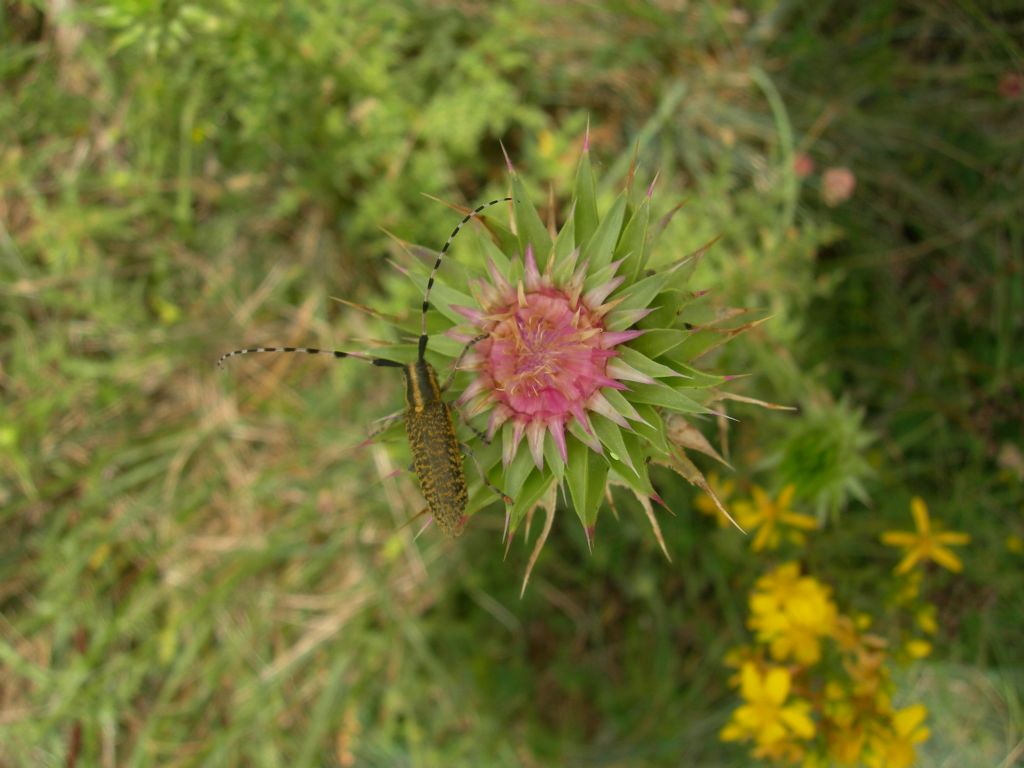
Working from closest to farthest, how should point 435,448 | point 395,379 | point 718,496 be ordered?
point 435,448, point 718,496, point 395,379

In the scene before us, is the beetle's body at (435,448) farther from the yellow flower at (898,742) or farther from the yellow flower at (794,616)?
the yellow flower at (898,742)

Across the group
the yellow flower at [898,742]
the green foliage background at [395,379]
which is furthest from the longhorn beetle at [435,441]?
the yellow flower at [898,742]

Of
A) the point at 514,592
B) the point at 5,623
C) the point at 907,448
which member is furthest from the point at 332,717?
the point at 907,448

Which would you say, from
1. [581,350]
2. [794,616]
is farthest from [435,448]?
[794,616]

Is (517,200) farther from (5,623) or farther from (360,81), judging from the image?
(5,623)

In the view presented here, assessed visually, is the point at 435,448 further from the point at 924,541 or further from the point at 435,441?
the point at 924,541

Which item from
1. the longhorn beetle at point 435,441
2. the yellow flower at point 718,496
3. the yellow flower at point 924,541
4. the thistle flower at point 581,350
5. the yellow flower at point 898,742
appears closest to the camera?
the thistle flower at point 581,350
